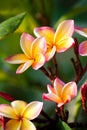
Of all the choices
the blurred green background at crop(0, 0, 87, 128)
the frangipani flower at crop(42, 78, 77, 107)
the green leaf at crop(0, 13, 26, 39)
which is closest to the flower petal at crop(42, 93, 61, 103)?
the frangipani flower at crop(42, 78, 77, 107)

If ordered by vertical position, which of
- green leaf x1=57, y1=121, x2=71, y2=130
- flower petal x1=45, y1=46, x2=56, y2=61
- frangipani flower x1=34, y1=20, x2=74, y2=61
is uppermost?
frangipani flower x1=34, y1=20, x2=74, y2=61

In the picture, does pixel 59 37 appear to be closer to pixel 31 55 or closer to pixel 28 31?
pixel 31 55

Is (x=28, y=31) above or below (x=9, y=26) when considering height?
below

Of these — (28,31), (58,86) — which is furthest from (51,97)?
(28,31)

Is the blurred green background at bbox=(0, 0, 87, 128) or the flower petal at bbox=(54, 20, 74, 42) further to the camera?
the blurred green background at bbox=(0, 0, 87, 128)

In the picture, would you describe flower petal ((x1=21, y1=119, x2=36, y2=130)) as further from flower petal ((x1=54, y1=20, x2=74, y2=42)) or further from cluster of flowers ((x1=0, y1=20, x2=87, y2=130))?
flower petal ((x1=54, y1=20, x2=74, y2=42))

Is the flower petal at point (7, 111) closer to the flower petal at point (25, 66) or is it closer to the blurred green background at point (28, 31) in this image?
the flower petal at point (25, 66)
